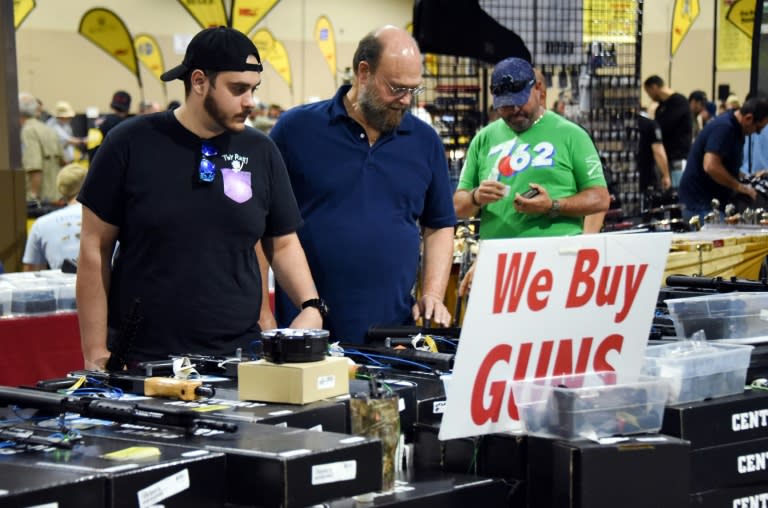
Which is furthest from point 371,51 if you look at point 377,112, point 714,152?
point 714,152

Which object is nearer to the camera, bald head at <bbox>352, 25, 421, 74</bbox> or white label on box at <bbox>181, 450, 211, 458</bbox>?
white label on box at <bbox>181, 450, 211, 458</bbox>

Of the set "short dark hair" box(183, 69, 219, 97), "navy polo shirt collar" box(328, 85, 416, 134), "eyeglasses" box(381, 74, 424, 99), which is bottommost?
"navy polo shirt collar" box(328, 85, 416, 134)

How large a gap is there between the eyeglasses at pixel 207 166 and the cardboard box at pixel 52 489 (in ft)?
5.05

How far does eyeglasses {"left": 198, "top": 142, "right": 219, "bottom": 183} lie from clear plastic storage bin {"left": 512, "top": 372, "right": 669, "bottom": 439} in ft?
4.07

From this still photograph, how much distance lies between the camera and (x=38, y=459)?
2041 mm

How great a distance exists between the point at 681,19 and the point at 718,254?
35.1 ft

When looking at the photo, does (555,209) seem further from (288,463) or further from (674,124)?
(674,124)

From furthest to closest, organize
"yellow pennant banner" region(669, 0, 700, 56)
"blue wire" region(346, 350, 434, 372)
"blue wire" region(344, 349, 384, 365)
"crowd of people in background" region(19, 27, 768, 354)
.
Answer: "yellow pennant banner" region(669, 0, 700, 56) → "crowd of people in background" region(19, 27, 768, 354) → "blue wire" region(344, 349, 384, 365) → "blue wire" region(346, 350, 434, 372)

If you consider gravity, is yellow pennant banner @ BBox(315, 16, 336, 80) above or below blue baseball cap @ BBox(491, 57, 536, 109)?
above

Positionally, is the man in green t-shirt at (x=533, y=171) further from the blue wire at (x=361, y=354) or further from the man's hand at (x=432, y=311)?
the blue wire at (x=361, y=354)

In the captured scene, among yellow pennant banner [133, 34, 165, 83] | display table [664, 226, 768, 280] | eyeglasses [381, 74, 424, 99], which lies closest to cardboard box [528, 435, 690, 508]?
eyeglasses [381, 74, 424, 99]

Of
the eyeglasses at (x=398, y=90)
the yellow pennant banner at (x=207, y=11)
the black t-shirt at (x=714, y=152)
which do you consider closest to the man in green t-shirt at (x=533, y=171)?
the eyeglasses at (x=398, y=90)

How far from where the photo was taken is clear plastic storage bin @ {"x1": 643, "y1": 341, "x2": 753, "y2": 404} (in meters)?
2.65

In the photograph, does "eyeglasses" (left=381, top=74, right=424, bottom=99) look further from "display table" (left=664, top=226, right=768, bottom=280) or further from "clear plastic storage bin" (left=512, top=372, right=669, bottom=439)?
"display table" (left=664, top=226, right=768, bottom=280)
